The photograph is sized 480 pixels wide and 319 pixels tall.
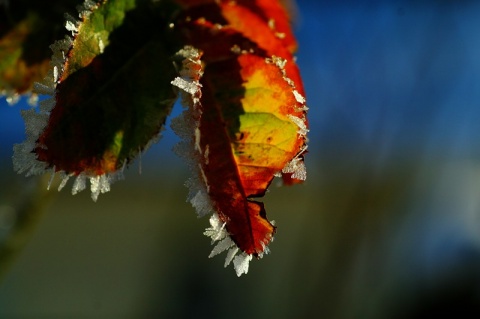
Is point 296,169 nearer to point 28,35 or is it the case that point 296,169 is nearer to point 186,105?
point 186,105

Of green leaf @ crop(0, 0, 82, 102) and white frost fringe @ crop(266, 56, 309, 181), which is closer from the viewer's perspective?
white frost fringe @ crop(266, 56, 309, 181)

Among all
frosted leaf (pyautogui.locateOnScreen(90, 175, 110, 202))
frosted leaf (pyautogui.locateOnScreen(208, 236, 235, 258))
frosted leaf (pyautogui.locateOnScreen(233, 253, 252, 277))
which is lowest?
frosted leaf (pyautogui.locateOnScreen(233, 253, 252, 277))

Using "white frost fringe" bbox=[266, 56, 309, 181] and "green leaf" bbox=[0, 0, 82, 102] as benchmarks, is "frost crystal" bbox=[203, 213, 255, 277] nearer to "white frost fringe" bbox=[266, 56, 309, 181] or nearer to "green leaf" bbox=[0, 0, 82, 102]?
"white frost fringe" bbox=[266, 56, 309, 181]

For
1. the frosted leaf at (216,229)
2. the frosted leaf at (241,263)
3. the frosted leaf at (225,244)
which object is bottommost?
the frosted leaf at (241,263)

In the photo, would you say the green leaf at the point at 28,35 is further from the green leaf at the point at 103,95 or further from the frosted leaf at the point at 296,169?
the frosted leaf at the point at 296,169

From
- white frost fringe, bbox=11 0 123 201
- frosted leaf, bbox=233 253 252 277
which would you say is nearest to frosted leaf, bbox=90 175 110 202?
white frost fringe, bbox=11 0 123 201

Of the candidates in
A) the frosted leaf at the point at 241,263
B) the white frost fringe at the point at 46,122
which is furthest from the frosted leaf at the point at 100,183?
the frosted leaf at the point at 241,263

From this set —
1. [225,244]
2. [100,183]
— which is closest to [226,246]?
[225,244]
